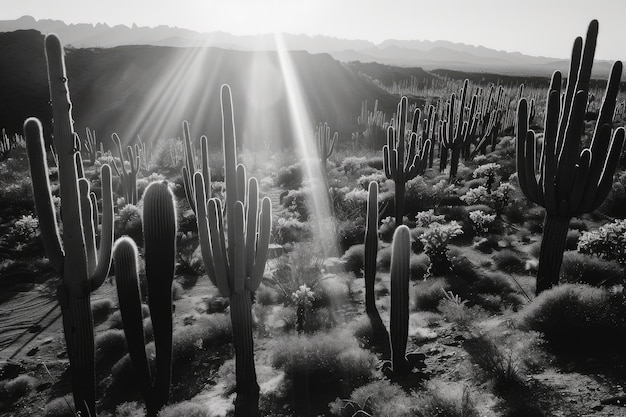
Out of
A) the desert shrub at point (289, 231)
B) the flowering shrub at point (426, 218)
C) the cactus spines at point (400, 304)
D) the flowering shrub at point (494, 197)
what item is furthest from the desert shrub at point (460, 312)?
the flowering shrub at point (494, 197)

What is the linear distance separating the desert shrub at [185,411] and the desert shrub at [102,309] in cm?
446

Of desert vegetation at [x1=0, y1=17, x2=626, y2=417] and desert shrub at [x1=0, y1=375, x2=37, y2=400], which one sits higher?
desert vegetation at [x1=0, y1=17, x2=626, y2=417]

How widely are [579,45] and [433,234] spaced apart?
4594 millimetres

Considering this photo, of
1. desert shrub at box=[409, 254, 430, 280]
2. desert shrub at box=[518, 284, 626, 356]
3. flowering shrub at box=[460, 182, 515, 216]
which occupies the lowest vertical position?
desert shrub at box=[409, 254, 430, 280]

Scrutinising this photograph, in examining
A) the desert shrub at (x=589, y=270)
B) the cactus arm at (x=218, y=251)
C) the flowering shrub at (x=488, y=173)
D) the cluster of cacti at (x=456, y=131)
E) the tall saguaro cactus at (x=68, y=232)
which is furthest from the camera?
the cluster of cacti at (x=456, y=131)

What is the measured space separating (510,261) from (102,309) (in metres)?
9.11

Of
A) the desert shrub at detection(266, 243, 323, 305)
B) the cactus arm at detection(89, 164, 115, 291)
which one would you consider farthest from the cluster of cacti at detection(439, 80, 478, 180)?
the cactus arm at detection(89, 164, 115, 291)

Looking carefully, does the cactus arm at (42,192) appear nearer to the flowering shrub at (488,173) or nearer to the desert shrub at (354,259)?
the desert shrub at (354,259)

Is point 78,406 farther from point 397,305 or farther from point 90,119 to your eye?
point 90,119

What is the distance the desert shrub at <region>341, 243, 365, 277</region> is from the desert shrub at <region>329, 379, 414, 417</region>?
5.08 meters

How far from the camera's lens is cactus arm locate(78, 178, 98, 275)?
5.22 m

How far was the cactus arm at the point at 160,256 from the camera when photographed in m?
5.12

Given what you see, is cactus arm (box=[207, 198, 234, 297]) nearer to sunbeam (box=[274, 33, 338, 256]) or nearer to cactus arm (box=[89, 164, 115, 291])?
cactus arm (box=[89, 164, 115, 291])

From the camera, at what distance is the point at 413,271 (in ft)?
32.3
